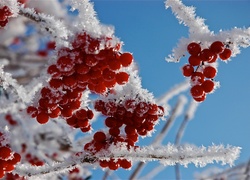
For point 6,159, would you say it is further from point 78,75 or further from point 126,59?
point 126,59

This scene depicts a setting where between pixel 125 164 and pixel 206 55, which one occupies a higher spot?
pixel 206 55

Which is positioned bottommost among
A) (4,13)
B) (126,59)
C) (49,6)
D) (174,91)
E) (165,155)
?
(165,155)

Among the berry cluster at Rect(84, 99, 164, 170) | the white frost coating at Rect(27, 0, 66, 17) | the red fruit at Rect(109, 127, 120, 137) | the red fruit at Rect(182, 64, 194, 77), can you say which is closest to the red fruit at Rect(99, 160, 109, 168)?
the berry cluster at Rect(84, 99, 164, 170)

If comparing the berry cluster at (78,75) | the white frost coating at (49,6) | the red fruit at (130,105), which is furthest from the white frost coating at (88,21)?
the white frost coating at (49,6)

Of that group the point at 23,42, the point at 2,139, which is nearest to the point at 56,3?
the point at 23,42

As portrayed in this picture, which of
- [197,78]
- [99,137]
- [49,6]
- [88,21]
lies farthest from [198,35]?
[49,6]
